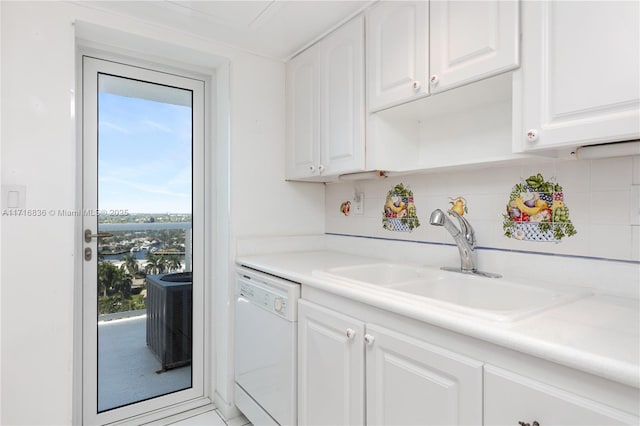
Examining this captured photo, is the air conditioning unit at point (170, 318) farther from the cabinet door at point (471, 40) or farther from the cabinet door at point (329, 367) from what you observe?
the cabinet door at point (471, 40)

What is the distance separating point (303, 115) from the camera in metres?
2.20

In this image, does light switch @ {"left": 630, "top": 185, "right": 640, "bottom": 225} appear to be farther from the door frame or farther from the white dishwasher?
the door frame

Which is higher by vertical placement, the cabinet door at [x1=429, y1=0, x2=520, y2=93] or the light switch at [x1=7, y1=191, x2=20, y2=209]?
the cabinet door at [x1=429, y1=0, x2=520, y2=93]

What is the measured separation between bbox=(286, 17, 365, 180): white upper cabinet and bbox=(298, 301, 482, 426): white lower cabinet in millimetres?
820

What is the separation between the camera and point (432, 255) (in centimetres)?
183

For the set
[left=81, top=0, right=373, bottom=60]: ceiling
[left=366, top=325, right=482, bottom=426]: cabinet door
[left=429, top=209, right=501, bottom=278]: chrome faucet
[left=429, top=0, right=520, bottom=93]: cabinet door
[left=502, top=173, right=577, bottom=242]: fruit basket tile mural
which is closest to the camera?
[left=366, top=325, right=482, bottom=426]: cabinet door

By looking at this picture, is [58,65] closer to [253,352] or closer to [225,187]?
[225,187]

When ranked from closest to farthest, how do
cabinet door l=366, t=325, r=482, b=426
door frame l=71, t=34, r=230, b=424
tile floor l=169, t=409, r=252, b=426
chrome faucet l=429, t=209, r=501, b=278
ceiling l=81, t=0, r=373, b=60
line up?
cabinet door l=366, t=325, r=482, b=426, chrome faucet l=429, t=209, r=501, b=278, ceiling l=81, t=0, r=373, b=60, door frame l=71, t=34, r=230, b=424, tile floor l=169, t=409, r=252, b=426

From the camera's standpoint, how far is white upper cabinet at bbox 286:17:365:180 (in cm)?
180

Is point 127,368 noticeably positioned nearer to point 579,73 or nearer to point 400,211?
point 400,211

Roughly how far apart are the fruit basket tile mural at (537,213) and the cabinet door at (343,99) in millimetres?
697

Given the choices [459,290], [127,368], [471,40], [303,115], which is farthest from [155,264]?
[471,40]

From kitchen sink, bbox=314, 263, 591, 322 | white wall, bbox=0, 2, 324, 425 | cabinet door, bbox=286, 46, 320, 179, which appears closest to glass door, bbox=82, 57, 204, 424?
white wall, bbox=0, 2, 324, 425

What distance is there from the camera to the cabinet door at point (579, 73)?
93cm
